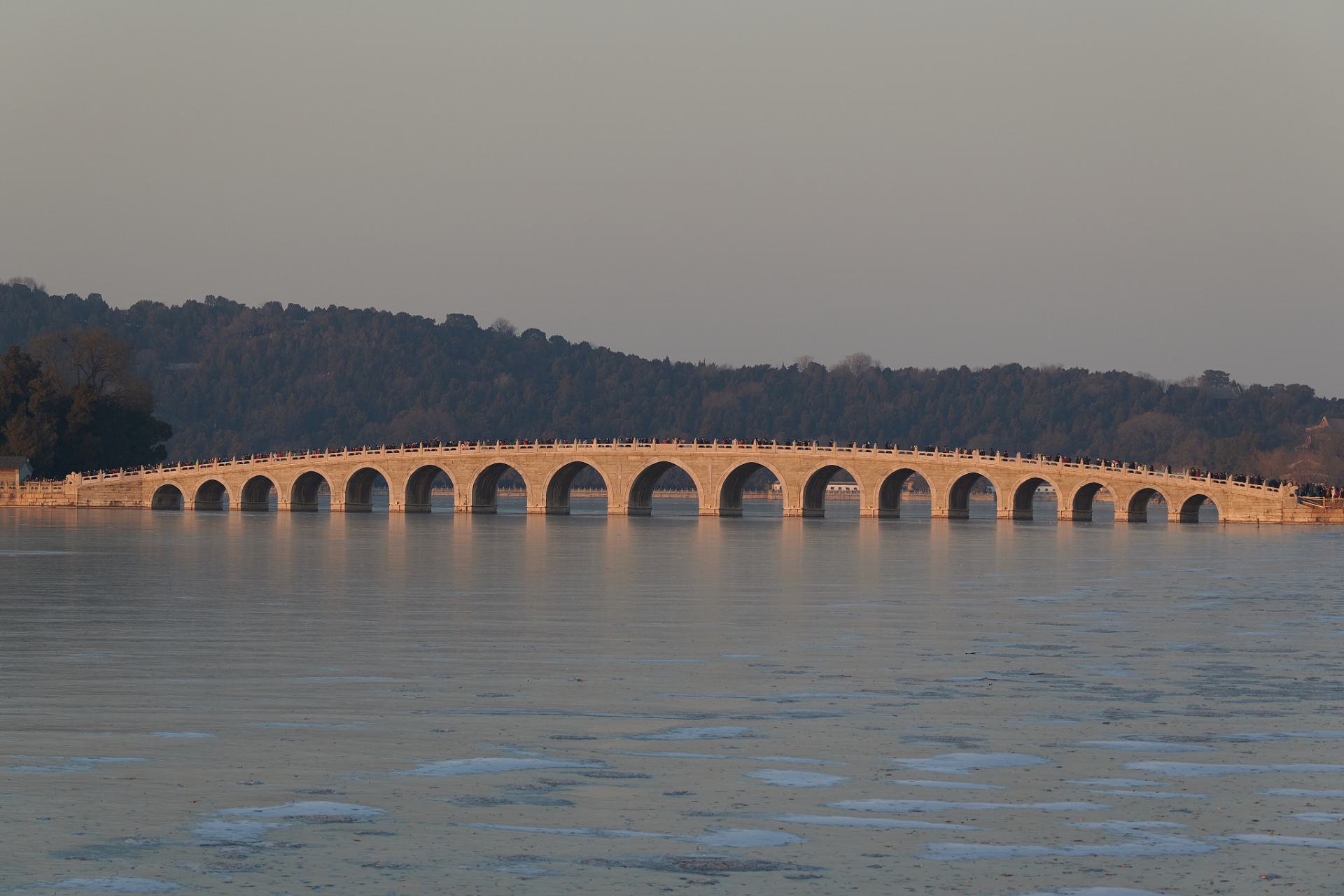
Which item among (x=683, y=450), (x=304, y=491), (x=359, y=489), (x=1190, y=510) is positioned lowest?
(x=1190, y=510)

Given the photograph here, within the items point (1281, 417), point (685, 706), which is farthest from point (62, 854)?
point (1281, 417)

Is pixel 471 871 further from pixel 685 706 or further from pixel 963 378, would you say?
pixel 963 378

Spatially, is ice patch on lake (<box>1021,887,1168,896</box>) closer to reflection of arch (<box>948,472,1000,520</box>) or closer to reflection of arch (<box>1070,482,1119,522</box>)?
reflection of arch (<box>1070,482,1119,522</box>)

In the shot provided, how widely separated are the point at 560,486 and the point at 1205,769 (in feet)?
234

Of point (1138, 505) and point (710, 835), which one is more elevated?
point (1138, 505)

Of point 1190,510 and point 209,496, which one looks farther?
point 209,496

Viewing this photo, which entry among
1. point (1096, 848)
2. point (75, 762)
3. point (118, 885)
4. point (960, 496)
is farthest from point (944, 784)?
point (960, 496)

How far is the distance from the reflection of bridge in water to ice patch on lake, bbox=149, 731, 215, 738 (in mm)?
59550

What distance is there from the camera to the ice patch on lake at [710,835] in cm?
918

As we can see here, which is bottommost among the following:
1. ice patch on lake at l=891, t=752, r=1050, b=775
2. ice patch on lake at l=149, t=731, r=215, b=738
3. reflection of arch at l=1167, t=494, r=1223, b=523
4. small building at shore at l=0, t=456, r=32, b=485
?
ice patch on lake at l=891, t=752, r=1050, b=775

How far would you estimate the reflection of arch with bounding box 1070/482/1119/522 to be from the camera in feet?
235

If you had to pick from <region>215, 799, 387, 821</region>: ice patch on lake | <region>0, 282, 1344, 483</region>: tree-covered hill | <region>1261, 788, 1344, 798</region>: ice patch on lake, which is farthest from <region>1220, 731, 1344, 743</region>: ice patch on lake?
A: <region>0, 282, 1344, 483</region>: tree-covered hill

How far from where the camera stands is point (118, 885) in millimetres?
8234

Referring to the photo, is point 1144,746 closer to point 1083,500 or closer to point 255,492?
point 1083,500
